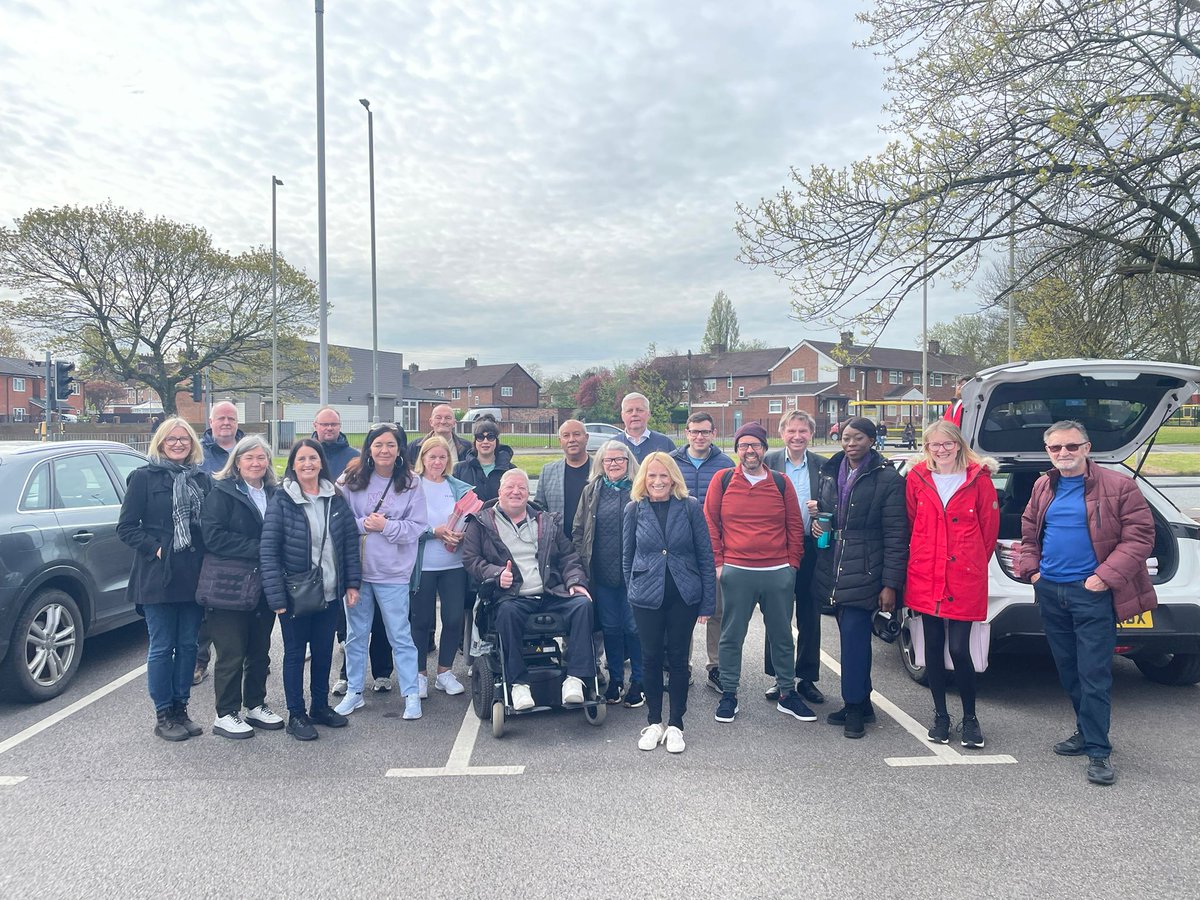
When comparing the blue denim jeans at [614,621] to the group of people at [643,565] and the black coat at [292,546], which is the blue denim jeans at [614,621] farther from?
the black coat at [292,546]

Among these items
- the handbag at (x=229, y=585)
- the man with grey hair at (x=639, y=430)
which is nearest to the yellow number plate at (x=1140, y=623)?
the man with grey hair at (x=639, y=430)

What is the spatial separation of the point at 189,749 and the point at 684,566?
120 inches

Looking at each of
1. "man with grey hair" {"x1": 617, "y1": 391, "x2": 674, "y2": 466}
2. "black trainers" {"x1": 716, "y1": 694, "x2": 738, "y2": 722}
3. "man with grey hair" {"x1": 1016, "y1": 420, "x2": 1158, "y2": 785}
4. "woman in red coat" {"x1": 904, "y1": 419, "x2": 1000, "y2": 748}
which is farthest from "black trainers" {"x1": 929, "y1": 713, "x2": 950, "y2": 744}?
"man with grey hair" {"x1": 617, "y1": 391, "x2": 674, "y2": 466}

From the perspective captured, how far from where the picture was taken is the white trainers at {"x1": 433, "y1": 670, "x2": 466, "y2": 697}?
532 centimetres

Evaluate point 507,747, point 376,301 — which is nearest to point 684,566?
point 507,747

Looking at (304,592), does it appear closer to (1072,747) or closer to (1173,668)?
(1072,747)

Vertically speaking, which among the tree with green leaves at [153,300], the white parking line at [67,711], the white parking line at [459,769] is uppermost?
the tree with green leaves at [153,300]

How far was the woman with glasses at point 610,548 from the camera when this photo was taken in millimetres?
5043

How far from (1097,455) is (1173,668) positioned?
1.53 metres

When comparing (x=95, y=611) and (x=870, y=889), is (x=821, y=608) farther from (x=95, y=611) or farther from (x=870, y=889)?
(x=95, y=611)

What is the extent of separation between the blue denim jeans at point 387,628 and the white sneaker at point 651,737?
1.57 m

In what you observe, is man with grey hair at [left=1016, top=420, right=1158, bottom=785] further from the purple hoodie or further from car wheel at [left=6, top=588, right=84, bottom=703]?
car wheel at [left=6, top=588, right=84, bottom=703]

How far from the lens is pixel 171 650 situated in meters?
4.64

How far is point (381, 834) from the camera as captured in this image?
3365mm
